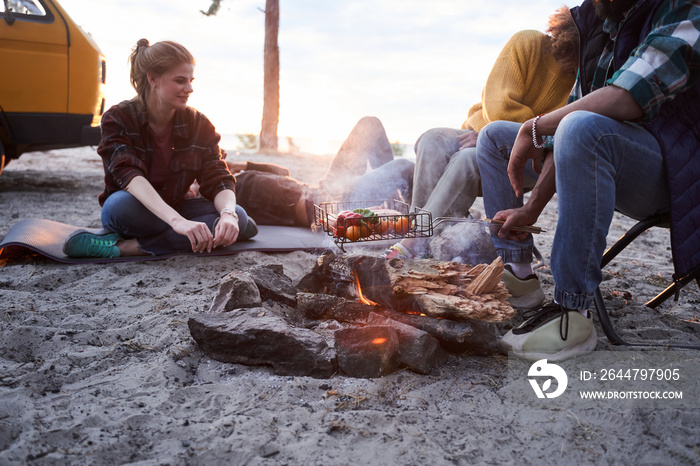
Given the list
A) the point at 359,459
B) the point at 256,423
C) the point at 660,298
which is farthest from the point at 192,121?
the point at 660,298

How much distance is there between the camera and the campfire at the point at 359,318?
189cm

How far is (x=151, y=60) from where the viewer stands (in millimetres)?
2979

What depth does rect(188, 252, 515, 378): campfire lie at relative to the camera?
1889 mm

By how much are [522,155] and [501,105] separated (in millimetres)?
1231

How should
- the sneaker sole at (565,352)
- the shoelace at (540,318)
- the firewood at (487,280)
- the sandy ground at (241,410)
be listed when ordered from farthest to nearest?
the firewood at (487,280), the shoelace at (540,318), the sneaker sole at (565,352), the sandy ground at (241,410)

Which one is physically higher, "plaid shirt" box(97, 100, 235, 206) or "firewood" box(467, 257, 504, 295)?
"plaid shirt" box(97, 100, 235, 206)

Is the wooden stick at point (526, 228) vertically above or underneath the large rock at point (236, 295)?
above

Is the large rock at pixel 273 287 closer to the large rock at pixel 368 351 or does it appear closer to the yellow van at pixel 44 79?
the large rock at pixel 368 351

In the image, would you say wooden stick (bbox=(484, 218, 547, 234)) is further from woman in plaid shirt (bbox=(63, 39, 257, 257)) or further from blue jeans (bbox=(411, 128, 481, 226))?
woman in plaid shirt (bbox=(63, 39, 257, 257))

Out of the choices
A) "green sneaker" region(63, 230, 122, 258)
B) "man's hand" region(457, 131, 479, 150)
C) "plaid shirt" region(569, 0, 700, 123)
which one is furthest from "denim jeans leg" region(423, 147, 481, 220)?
"green sneaker" region(63, 230, 122, 258)

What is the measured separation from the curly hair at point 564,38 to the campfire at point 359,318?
65.6 inches

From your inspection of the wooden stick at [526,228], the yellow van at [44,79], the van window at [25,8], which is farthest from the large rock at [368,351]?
the van window at [25,8]

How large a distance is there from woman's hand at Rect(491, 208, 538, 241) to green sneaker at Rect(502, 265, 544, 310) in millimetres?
203

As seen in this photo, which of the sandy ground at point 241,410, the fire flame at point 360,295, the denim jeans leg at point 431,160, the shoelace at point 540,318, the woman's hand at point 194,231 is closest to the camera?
the sandy ground at point 241,410
